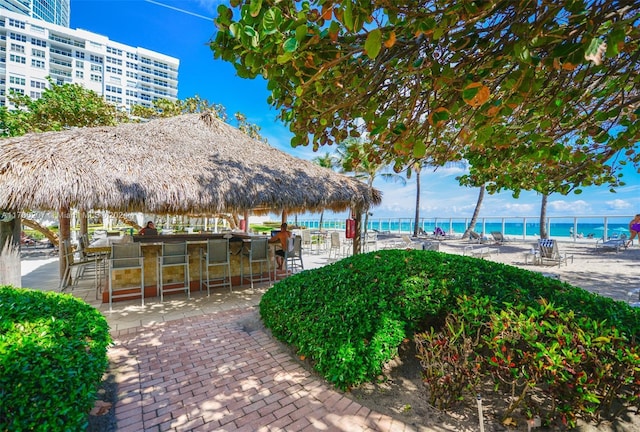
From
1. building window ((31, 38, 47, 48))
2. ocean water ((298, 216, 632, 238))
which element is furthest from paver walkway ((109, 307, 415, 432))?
building window ((31, 38, 47, 48))

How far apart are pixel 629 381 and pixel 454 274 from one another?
1.60 metres

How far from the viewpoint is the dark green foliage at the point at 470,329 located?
7.15 ft

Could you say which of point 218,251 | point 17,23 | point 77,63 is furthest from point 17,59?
point 218,251

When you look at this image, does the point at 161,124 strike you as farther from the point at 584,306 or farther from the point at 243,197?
the point at 584,306

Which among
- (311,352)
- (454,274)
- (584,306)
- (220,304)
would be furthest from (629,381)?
(220,304)

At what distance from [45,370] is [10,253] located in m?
4.21

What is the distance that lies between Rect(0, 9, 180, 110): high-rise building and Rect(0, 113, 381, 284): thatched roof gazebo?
39375 millimetres

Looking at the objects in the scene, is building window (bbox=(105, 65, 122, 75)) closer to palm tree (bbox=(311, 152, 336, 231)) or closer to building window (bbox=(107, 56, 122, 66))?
building window (bbox=(107, 56, 122, 66))

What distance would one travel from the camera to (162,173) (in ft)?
18.6

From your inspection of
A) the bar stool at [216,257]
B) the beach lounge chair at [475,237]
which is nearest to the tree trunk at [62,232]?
the bar stool at [216,257]

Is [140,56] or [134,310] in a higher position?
[140,56]

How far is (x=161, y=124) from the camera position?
730 cm

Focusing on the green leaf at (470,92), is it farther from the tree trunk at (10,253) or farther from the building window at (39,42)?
the building window at (39,42)

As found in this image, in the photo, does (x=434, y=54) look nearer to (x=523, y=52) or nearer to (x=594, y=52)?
(x=523, y=52)
